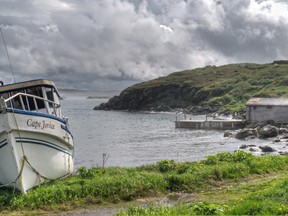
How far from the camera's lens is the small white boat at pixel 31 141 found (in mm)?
15742

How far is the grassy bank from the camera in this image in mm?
12062

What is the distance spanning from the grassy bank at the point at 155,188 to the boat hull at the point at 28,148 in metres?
0.63

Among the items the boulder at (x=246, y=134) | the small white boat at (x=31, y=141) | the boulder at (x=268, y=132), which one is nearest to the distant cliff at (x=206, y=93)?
the boulder at (x=246, y=134)

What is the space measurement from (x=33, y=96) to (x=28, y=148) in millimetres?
3066

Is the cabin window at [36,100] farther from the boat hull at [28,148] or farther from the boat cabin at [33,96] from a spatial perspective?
the boat hull at [28,148]

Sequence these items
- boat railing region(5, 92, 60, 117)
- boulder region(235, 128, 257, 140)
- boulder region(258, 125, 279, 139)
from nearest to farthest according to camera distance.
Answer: boat railing region(5, 92, 60, 117) → boulder region(258, 125, 279, 139) → boulder region(235, 128, 257, 140)

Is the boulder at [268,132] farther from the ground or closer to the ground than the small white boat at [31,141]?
closer to the ground

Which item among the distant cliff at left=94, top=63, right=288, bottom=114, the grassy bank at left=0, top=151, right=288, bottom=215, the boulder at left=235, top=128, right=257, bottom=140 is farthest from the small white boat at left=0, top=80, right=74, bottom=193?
the distant cliff at left=94, top=63, right=288, bottom=114

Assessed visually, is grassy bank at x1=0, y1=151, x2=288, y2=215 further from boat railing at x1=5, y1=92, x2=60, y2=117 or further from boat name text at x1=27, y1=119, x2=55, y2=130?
boat railing at x1=5, y1=92, x2=60, y2=117

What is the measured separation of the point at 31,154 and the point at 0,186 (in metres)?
1.80

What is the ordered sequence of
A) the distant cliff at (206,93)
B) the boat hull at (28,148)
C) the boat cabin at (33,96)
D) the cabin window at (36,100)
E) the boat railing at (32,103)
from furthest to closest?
the distant cliff at (206,93), the cabin window at (36,100), the boat railing at (32,103), the boat cabin at (33,96), the boat hull at (28,148)

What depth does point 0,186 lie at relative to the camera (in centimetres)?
1630

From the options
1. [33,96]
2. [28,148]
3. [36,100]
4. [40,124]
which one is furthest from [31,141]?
[36,100]

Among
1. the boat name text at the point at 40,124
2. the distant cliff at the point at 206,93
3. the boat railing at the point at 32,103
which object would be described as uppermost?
the distant cliff at the point at 206,93
